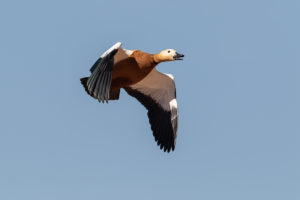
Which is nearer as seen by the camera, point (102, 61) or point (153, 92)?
point (102, 61)

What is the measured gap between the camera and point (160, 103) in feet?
55.3

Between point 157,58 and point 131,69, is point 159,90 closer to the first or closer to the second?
point 157,58

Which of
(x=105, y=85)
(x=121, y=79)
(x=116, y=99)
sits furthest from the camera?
(x=116, y=99)

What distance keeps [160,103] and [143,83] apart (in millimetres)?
709

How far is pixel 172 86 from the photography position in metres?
16.8

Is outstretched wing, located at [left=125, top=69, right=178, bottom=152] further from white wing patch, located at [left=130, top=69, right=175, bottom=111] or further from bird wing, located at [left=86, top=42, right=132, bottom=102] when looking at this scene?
bird wing, located at [left=86, top=42, right=132, bottom=102]

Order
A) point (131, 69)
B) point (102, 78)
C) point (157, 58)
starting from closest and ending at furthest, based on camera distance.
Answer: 1. point (102, 78)
2. point (131, 69)
3. point (157, 58)

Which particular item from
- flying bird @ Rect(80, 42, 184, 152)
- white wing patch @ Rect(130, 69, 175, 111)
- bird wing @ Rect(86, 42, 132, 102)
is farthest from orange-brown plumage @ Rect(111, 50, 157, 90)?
white wing patch @ Rect(130, 69, 175, 111)

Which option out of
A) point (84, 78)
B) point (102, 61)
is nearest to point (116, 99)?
point (84, 78)

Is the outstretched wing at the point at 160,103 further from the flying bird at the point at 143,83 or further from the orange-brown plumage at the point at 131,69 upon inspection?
the orange-brown plumage at the point at 131,69

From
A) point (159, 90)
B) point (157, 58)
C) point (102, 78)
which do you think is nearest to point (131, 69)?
point (157, 58)

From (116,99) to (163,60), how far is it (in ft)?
5.60

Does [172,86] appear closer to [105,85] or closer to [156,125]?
[156,125]

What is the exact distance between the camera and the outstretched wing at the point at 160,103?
16.1 metres
